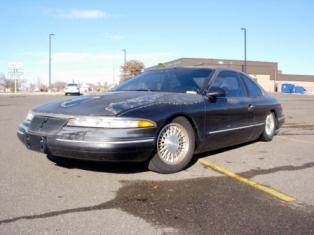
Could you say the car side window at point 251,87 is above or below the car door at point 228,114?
above

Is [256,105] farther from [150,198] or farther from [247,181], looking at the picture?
[150,198]

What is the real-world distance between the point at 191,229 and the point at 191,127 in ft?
7.34

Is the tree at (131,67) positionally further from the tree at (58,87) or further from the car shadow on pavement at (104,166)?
the car shadow on pavement at (104,166)

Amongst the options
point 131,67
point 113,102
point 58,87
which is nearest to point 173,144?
point 113,102

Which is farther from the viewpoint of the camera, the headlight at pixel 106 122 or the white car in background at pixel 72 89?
the white car in background at pixel 72 89

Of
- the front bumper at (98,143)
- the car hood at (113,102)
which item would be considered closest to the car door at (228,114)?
the car hood at (113,102)

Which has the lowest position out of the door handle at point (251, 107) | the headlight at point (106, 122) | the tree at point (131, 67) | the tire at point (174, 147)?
the tire at point (174, 147)

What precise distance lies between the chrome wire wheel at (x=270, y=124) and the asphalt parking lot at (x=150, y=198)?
148cm

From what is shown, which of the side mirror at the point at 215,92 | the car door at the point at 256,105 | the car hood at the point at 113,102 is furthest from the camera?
the car door at the point at 256,105

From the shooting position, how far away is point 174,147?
5113 mm

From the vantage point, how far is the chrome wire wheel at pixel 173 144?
4.99 meters

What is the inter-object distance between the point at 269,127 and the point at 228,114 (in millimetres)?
1900

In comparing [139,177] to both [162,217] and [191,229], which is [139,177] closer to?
[162,217]

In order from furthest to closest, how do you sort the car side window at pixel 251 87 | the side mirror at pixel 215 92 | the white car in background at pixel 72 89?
the white car in background at pixel 72 89 → the car side window at pixel 251 87 → the side mirror at pixel 215 92
